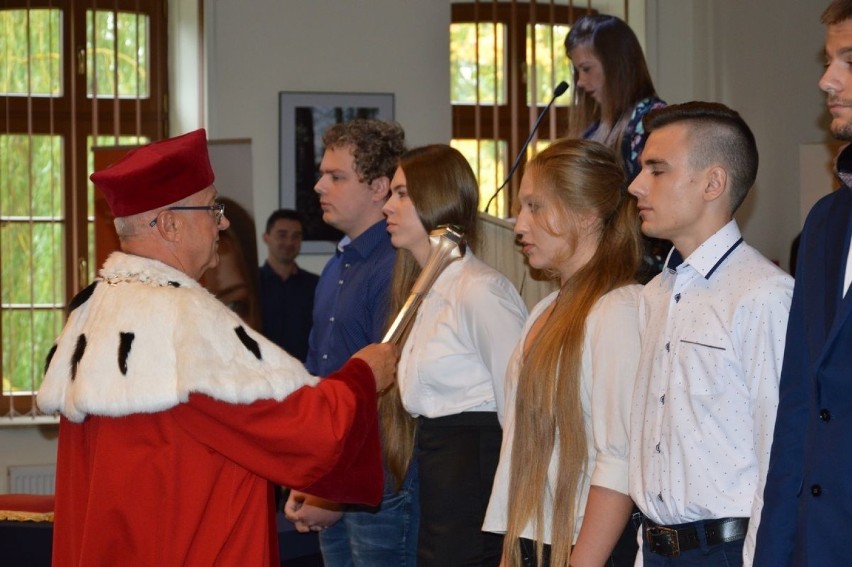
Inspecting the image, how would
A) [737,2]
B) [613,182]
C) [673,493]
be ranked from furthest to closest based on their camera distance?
[737,2] < [613,182] < [673,493]

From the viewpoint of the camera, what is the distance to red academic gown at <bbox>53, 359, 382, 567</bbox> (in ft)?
6.87

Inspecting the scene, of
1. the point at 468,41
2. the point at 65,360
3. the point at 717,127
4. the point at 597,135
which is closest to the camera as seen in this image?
the point at 717,127

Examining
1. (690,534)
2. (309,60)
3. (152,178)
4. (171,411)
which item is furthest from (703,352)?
(309,60)

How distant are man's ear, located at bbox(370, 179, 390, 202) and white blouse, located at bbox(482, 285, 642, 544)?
4.10ft

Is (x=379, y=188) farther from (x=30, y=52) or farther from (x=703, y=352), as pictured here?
(x=30, y=52)

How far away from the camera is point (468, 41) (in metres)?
6.22

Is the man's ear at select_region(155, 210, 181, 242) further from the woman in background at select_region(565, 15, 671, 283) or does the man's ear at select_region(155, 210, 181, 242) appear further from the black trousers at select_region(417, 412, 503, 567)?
the woman in background at select_region(565, 15, 671, 283)

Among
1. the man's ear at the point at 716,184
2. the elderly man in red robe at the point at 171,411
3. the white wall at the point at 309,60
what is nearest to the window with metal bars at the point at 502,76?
the white wall at the point at 309,60

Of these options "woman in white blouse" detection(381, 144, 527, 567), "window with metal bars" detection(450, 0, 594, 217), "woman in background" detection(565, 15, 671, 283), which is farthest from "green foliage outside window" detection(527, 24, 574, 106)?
"woman in white blouse" detection(381, 144, 527, 567)

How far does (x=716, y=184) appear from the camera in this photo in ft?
6.55

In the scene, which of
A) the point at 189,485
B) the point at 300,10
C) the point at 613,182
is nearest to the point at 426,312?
the point at 613,182

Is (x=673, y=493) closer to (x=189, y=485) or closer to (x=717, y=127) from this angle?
(x=717, y=127)

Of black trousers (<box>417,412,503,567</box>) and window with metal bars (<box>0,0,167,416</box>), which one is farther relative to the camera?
window with metal bars (<box>0,0,167,416</box>)

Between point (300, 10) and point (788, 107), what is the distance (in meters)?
2.53
